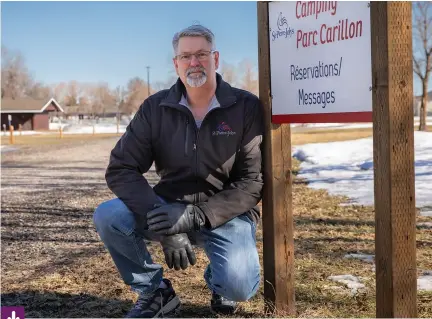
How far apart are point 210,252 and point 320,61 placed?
1.19m

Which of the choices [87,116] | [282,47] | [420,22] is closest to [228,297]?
[282,47]

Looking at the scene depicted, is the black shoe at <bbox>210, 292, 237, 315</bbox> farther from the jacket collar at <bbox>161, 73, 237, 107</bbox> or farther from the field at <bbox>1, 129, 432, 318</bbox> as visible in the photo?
the jacket collar at <bbox>161, 73, 237, 107</bbox>

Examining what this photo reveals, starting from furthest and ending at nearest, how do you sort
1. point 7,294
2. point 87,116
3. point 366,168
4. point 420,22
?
point 87,116 < point 420,22 < point 366,168 < point 7,294

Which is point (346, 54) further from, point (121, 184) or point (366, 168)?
point (366, 168)

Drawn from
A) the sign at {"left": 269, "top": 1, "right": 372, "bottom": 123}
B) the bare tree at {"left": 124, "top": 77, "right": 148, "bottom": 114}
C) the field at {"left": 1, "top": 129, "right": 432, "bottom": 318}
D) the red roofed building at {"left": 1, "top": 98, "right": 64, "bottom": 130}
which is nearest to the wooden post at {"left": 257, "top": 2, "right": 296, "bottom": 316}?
the sign at {"left": 269, "top": 1, "right": 372, "bottom": 123}

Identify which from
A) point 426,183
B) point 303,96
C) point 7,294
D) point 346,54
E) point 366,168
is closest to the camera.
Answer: point 346,54

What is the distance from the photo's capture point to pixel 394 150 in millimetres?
2441

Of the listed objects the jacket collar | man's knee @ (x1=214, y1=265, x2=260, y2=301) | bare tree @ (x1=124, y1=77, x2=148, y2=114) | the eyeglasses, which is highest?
bare tree @ (x1=124, y1=77, x2=148, y2=114)

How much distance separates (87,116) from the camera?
4203 inches

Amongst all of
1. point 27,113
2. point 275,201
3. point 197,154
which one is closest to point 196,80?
point 197,154

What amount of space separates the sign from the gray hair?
34cm

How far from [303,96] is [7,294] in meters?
2.36

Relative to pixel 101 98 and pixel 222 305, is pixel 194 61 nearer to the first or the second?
pixel 222 305

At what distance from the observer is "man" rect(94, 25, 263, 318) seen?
3.18m
